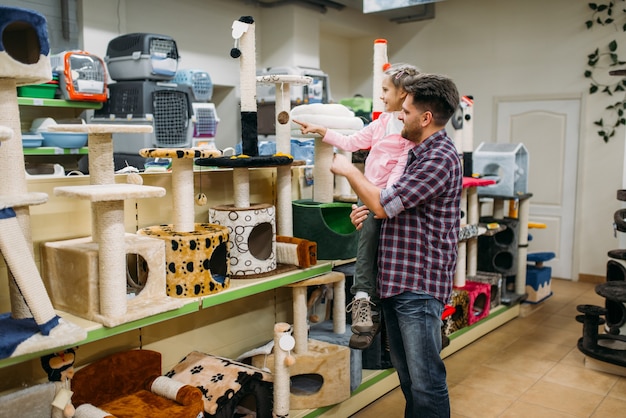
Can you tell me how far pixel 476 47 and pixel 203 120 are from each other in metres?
3.16

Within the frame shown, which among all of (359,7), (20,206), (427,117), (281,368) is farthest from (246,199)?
(359,7)

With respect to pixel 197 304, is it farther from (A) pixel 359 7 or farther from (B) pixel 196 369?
(A) pixel 359 7

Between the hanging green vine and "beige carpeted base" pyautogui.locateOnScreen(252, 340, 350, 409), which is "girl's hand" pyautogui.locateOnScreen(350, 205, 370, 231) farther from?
the hanging green vine

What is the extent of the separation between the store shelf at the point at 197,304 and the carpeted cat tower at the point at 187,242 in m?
0.04

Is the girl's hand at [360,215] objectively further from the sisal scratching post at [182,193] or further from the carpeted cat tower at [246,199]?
the sisal scratching post at [182,193]

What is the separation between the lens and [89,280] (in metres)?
1.78

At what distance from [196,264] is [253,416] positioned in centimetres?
85

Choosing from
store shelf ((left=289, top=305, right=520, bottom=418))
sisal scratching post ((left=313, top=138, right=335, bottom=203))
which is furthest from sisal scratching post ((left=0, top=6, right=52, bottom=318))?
store shelf ((left=289, top=305, right=520, bottom=418))

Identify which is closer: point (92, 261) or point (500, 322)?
point (92, 261)

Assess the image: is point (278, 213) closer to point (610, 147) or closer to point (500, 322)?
point (500, 322)

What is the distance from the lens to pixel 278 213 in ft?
8.70

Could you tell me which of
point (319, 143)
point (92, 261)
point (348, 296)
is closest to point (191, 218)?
point (92, 261)

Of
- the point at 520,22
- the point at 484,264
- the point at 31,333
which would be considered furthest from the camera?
the point at 520,22

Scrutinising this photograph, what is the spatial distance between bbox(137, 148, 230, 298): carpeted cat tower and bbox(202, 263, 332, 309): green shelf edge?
30 millimetres
